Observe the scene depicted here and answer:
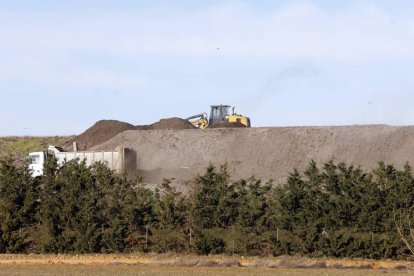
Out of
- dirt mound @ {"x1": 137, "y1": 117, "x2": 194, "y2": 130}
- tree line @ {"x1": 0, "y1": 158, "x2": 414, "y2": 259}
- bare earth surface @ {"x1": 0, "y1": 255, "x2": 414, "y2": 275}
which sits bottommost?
bare earth surface @ {"x1": 0, "y1": 255, "x2": 414, "y2": 275}

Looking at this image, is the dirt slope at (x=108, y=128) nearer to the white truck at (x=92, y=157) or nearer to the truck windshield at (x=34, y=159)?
the white truck at (x=92, y=157)

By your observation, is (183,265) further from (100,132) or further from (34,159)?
(100,132)

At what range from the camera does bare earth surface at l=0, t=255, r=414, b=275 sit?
35812mm

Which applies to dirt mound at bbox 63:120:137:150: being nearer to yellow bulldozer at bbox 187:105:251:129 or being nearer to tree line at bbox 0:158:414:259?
yellow bulldozer at bbox 187:105:251:129

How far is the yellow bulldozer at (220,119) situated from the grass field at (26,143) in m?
16.5

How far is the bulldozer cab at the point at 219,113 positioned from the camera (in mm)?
96812

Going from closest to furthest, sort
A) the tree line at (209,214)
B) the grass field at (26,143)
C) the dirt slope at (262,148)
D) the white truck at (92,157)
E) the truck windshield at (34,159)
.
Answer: the tree line at (209,214) → the white truck at (92,157) → the truck windshield at (34,159) → the dirt slope at (262,148) → the grass field at (26,143)

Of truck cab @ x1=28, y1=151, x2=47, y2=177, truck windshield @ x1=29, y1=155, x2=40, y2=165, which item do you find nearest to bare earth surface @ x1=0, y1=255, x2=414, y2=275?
truck cab @ x1=28, y1=151, x2=47, y2=177

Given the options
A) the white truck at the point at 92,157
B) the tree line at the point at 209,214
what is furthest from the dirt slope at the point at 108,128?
the tree line at the point at 209,214

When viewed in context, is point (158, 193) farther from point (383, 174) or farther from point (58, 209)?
point (383, 174)

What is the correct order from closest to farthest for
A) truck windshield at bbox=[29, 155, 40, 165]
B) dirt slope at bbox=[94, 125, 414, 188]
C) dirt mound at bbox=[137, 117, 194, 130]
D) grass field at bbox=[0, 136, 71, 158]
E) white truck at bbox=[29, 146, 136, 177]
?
1. white truck at bbox=[29, 146, 136, 177]
2. truck windshield at bbox=[29, 155, 40, 165]
3. dirt slope at bbox=[94, 125, 414, 188]
4. dirt mound at bbox=[137, 117, 194, 130]
5. grass field at bbox=[0, 136, 71, 158]

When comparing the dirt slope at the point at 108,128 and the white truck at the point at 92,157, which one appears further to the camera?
the dirt slope at the point at 108,128

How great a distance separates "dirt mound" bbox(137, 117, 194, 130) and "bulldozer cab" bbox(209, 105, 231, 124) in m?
2.55

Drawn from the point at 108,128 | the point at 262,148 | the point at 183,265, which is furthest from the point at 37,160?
the point at 183,265
